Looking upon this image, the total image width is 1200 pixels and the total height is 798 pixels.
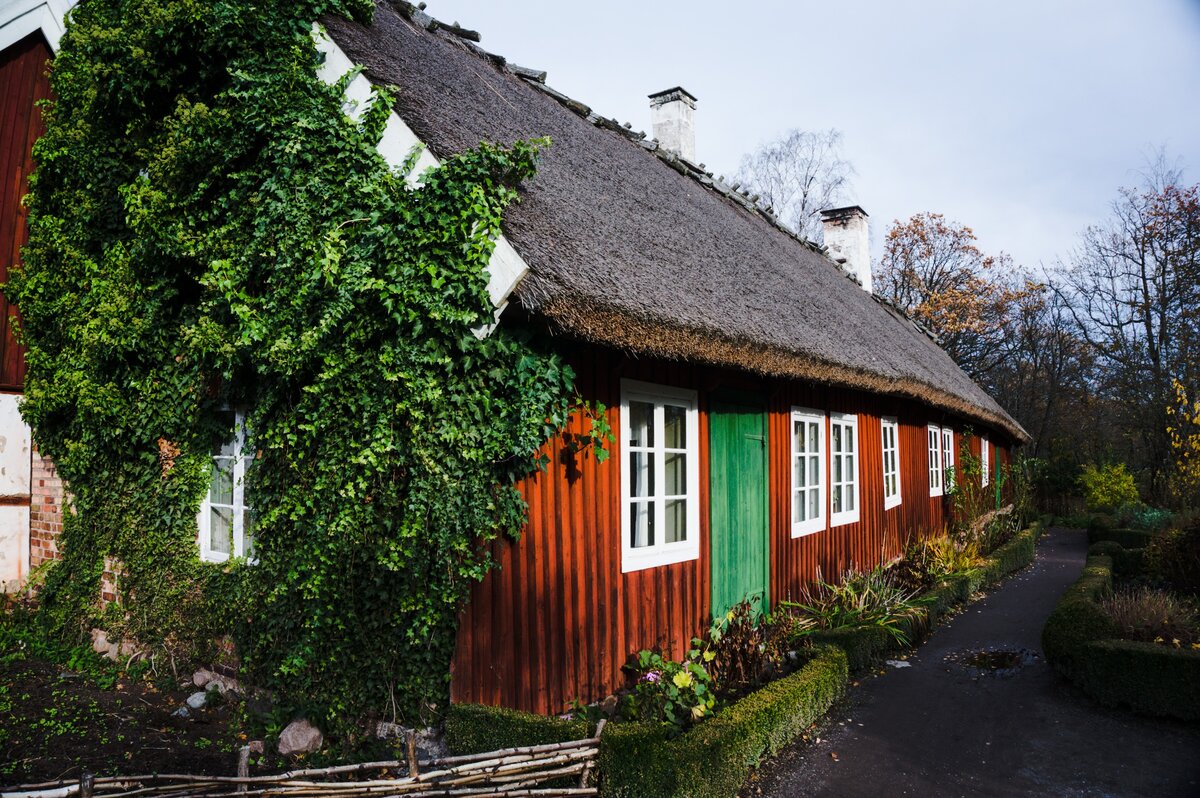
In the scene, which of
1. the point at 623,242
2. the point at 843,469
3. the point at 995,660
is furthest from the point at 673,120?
the point at 995,660

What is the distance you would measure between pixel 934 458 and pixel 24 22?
13784mm

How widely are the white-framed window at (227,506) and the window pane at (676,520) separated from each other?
3.00 meters

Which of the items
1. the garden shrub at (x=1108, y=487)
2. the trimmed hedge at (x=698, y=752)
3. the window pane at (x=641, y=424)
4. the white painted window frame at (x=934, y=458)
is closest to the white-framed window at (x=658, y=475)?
the window pane at (x=641, y=424)

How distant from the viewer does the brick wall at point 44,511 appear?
266 inches

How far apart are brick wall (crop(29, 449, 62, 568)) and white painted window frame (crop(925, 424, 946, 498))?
11.9 m

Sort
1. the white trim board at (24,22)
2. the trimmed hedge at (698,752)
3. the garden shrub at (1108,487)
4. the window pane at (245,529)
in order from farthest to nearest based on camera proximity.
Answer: the garden shrub at (1108,487) < the white trim board at (24,22) < the window pane at (245,529) < the trimmed hedge at (698,752)

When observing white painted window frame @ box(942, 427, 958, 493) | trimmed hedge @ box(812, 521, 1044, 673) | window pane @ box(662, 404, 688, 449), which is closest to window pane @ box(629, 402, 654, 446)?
window pane @ box(662, 404, 688, 449)

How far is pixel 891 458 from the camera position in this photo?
11.1 metres

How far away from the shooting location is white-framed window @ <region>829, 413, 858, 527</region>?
29.1 feet

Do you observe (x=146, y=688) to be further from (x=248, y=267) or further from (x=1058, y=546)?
(x=1058, y=546)

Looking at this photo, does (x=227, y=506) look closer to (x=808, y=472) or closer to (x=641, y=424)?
(x=641, y=424)

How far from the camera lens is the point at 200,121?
491 centimetres

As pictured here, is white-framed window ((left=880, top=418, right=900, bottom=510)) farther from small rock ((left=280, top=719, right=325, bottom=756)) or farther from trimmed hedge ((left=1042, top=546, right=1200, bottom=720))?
small rock ((left=280, top=719, right=325, bottom=756))

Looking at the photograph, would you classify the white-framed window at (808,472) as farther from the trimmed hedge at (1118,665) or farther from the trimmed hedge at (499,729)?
the trimmed hedge at (499,729)
